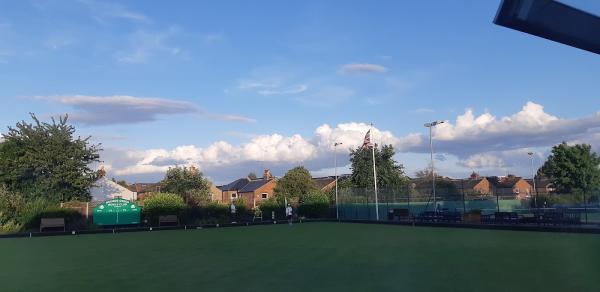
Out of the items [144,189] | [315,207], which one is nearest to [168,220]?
[315,207]

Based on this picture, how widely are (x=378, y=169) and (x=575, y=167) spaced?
20.7 meters

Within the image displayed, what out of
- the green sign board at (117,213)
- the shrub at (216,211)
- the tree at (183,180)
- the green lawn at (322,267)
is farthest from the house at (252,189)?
the green lawn at (322,267)

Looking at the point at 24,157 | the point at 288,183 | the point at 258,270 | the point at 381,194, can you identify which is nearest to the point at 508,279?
the point at 258,270

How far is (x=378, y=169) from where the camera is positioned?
60.2 m

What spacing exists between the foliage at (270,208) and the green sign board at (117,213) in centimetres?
951

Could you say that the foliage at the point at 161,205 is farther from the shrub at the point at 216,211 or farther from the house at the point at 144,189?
the house at the point at 144,189

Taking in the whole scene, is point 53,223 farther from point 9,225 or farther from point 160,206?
point 160,206

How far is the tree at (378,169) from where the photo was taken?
59.5 meters

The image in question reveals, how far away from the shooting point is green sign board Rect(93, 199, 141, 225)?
3003 cm

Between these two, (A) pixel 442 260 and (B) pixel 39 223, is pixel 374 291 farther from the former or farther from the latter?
(B) pixel 39 223

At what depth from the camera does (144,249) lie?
17.8 meters

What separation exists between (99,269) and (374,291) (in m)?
7.10

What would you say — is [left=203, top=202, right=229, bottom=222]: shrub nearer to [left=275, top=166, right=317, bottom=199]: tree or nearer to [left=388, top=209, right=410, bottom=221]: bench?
[left=388, top=209, right=410, bottom=221]: bench

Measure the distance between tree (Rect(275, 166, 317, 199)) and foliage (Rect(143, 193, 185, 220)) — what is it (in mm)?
22879
